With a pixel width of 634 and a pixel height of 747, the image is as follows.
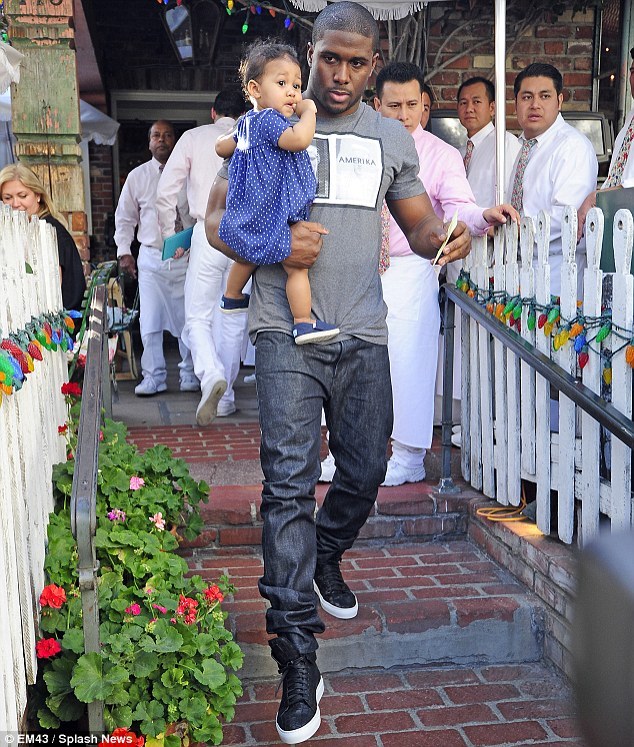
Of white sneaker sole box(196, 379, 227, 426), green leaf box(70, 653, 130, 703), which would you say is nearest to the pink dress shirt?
white sneaker sole box(196, 379, 227, 426)

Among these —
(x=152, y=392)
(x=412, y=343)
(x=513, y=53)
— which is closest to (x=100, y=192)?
(x=152, y=392)

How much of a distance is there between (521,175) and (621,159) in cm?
60

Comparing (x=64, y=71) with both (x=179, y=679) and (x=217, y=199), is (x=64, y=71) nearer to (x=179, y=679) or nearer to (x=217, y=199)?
(x=217, y=199)

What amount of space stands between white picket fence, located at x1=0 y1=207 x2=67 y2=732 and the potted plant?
99 millimetres

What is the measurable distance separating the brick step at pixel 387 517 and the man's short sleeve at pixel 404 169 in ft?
5.25

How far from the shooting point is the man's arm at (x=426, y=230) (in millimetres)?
2904

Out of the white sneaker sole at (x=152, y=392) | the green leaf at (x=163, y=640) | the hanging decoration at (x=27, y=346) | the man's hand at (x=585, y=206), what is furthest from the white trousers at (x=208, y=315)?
the green leaf at (x=163, y=640)

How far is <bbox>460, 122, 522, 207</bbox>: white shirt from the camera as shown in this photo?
547cm

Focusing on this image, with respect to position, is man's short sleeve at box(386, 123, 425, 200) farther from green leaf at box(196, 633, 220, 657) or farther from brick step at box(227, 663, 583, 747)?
brick step at box(227, 663, 583, 747)

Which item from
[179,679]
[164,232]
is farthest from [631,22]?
[179,679]

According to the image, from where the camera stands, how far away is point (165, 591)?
283 cm

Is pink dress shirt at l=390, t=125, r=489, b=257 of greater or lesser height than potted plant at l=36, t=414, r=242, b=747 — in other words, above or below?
above

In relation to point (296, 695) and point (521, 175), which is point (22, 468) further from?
point (521, 175)

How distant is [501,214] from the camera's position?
3.89 metres
